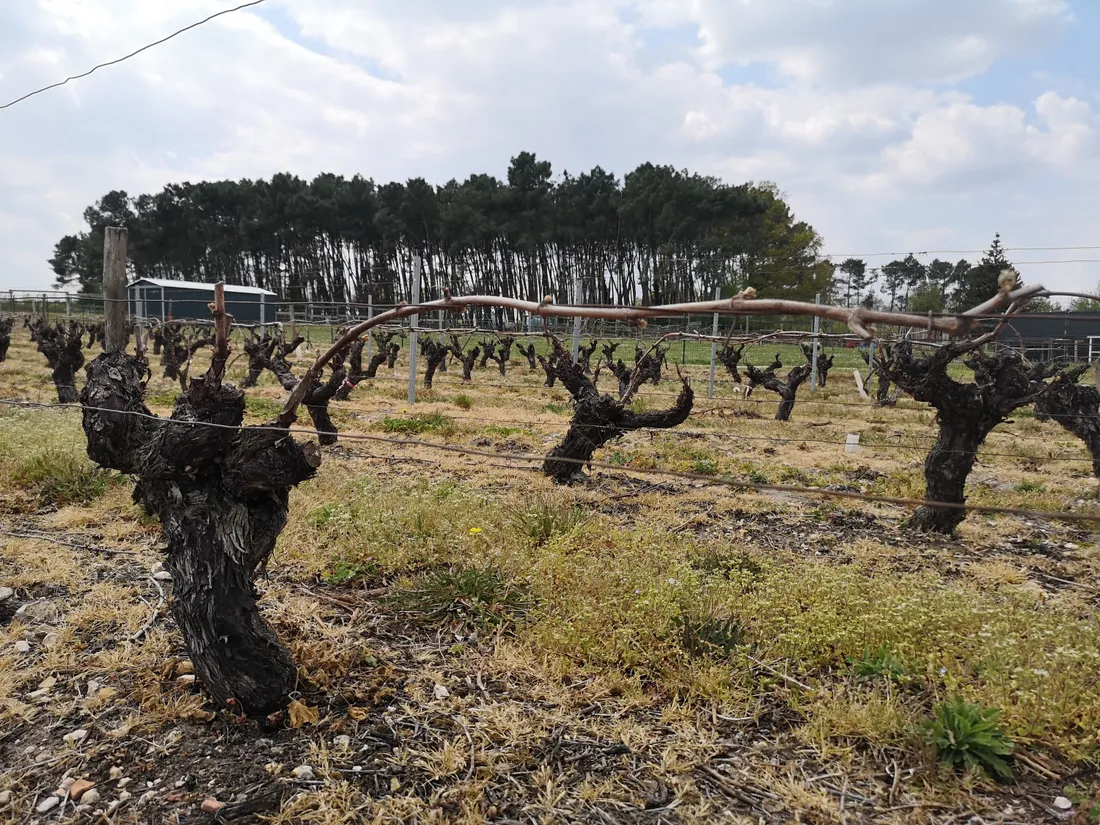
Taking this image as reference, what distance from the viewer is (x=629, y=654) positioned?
3336 millimetres

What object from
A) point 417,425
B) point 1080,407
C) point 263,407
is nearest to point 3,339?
point 263,407

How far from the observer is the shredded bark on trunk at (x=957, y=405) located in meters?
5.66

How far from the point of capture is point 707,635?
3488 mm

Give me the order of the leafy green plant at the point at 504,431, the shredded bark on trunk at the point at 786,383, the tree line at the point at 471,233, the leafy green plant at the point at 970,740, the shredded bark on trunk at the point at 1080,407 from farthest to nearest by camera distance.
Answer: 1. the tree line at the point at 471,233
2. the shredded bark on trunk at the point at 786,383
3. the leafy green plant at the point at 504,431
4. the shredded bark on trunk at the point at 1080,407
5. the leafy green plant at the point at 970,740

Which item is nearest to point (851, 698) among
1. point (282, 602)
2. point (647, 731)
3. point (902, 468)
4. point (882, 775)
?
point (882, 775)

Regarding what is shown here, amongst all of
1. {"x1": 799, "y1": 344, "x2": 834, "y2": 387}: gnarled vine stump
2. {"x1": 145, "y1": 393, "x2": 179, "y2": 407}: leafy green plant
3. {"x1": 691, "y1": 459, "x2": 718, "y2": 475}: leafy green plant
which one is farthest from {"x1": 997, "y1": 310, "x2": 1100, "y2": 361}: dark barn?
{"x1": 145, "y1": 393, "x2": 179, "y2": 407}: leafy green plant

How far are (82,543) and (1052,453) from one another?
41.7 ft

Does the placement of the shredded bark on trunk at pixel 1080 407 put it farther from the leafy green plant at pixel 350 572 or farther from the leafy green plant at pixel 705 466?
the leafy green plant at pixel 350 572

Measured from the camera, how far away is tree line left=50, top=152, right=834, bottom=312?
36.8 metres

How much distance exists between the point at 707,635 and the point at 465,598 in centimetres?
144

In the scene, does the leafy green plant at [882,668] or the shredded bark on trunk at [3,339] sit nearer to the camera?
the leafy green plant at [882,668]

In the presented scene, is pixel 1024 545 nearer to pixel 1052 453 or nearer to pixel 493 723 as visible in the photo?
pixel 493 723

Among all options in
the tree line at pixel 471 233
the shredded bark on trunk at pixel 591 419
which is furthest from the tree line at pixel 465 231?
the shredded bark on trunk at pixel 591 419

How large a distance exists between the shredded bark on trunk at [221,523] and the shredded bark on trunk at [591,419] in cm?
444
